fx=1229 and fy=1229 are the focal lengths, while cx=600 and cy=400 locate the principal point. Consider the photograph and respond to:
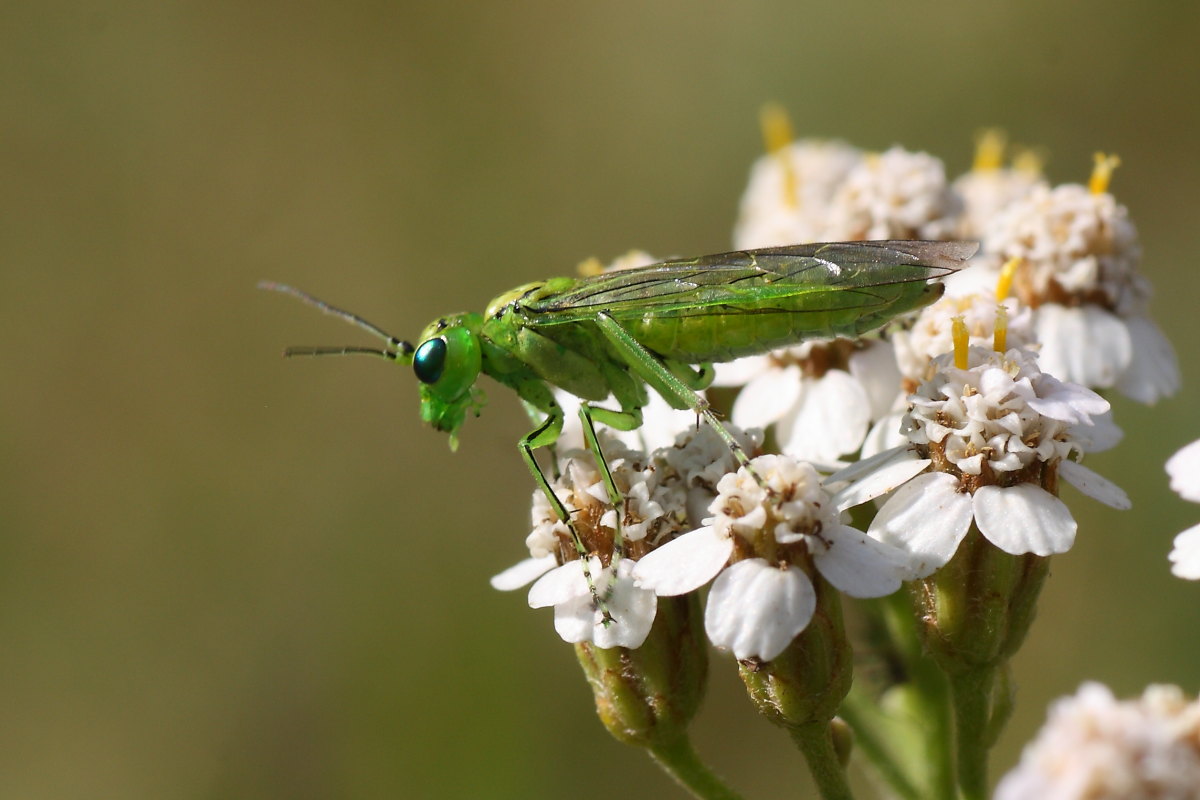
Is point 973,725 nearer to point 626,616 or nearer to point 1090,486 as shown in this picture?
point 1090,486

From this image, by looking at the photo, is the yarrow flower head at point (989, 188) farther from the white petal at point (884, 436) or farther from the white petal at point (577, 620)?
the white petal at point (577, 620)

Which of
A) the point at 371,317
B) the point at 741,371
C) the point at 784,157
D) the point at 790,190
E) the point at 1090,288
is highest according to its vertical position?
the point at 371,317

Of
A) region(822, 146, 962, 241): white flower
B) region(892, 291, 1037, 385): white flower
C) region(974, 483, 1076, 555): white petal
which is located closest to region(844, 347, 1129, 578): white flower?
region(974, 483, 1076, 555): white petal

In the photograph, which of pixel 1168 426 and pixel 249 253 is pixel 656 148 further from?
pixel 1168 426

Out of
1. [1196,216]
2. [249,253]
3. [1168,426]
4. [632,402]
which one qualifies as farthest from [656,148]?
[632,402]

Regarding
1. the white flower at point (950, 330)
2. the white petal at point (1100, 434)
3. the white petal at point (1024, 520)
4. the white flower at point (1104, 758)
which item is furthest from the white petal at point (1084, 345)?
the white flower at point (1104, 758)

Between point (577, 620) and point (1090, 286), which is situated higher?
point (1090, 286)

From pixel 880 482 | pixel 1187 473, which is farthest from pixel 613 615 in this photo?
pixel 1187 473
